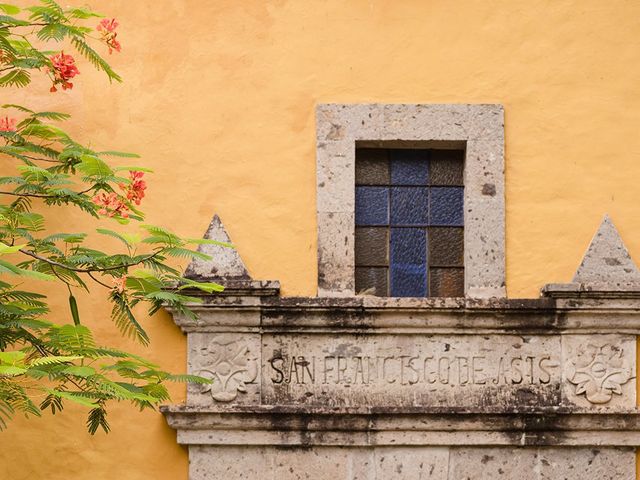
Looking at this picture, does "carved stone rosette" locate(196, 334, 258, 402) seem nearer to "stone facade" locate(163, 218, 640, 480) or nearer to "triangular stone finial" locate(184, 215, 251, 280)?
"stone facade" locate(163, 218, 640, 480)

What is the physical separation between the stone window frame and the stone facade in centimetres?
22

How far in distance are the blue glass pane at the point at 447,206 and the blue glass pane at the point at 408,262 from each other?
0.39ft

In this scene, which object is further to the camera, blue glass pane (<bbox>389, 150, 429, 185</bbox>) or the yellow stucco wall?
blue glass pane (<bbox>389, 150, 429, 185</bbox>)

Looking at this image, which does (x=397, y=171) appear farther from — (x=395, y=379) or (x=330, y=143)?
(x=395, y=379)

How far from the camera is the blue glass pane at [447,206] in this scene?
701 cm

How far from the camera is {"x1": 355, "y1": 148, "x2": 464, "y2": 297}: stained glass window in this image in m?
6.98

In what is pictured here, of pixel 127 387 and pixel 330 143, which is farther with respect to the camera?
pixel 330 143

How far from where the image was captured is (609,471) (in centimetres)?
664

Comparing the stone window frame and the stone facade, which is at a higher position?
the stone window frame

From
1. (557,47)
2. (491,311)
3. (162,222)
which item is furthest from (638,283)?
(162,222)

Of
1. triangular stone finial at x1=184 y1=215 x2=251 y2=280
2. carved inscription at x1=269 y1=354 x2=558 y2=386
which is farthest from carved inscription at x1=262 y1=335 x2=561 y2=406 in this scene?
triangular stone finial at x1=184 y1=215 x2=251 y2=280

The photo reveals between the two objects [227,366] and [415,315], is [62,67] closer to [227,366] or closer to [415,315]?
[227,366]

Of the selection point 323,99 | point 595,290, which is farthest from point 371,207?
point 595,290

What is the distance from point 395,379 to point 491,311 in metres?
0.62
